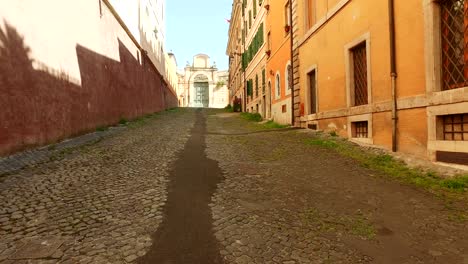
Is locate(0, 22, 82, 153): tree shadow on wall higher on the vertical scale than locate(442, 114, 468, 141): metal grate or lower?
higher

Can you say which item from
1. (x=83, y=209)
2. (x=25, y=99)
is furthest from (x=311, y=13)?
(x=83, y=209)

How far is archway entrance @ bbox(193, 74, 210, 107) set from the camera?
56938mm

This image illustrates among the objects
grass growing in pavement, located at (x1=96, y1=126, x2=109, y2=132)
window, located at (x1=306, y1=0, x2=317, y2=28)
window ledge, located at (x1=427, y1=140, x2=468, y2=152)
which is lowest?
window ledge, located at (x1=427, y1=140, x2=468, y2=152)

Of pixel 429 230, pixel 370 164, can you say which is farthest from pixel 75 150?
pixel 429 230

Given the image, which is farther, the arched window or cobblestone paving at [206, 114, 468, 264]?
the arched window

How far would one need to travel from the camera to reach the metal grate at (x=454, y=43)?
6.32 meters

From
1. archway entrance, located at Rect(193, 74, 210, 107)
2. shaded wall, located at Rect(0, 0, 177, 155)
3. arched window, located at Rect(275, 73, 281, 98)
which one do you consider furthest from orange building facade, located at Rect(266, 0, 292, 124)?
archway entrance, located at Rect(193, 74, 210, 107)

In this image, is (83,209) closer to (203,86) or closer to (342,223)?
(342,223)

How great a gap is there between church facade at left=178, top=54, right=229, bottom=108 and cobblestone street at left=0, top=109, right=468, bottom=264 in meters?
49.2

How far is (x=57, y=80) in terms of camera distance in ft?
31.3

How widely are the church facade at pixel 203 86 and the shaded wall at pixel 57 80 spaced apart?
3896 cm

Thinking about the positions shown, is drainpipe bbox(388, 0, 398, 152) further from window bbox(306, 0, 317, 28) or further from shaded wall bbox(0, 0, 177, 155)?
shaded wall bbox(0, 0, 177, 155)

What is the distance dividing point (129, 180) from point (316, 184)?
3336 mm

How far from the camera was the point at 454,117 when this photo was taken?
636 cm
